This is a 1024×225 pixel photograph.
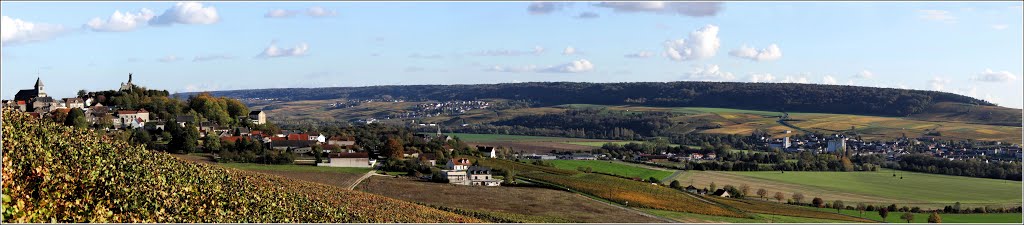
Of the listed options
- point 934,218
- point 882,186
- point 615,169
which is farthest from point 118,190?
point 882,186

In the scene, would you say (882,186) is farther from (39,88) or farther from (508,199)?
(39,88)

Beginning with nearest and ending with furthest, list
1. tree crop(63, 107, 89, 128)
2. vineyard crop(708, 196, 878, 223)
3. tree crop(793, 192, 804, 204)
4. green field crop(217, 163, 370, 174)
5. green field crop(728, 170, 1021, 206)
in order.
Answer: vineyard crop(708, 196, 878, 223)
green field crop(217, 163, 370, 174)
tree crop(793, 192, 804, 204)
tree crop(63, 107, 89, 128)
green field crop(728, 170, 1021, 206)

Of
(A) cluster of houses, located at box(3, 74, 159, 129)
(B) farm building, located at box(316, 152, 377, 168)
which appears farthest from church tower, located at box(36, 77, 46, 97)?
(B) farm building, located at box(316, 152, 377, 168)

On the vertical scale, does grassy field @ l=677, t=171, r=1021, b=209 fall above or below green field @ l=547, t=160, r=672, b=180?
below

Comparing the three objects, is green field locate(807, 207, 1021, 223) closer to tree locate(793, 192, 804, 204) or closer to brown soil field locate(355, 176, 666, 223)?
tree locate(793, 192, 804, 204)

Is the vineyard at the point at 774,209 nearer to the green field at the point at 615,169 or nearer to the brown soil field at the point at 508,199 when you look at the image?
the brown soil field at the point at 508,199

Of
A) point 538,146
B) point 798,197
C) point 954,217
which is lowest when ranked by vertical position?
point 538,146
